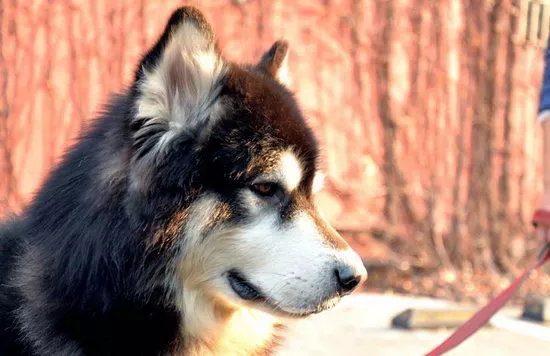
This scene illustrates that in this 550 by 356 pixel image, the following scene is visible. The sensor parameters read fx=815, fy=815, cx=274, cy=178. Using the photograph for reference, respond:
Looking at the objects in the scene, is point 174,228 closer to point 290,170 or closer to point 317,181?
point 290,170

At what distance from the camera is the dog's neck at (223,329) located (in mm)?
2918

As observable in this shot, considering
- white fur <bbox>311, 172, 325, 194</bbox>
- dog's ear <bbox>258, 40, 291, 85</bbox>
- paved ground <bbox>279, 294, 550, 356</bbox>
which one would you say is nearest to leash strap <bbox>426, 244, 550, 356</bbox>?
white fur <bbox>311, 172, 325, 194</bbox>

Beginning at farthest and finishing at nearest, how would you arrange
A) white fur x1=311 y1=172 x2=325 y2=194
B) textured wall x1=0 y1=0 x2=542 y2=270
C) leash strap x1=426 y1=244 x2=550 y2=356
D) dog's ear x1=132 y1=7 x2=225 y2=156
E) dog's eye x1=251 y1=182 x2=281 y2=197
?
textured wall x1=0 y1=0 x2=542 y2=270, leash strap x1=426 y1=244 x2=550 y2=356, white fur x1=311 y1=172 x2=325 y2=194, dog's eye x1=251 y1=182 x2=281 y2=197, dog's ear x1=132 y1=7 x2=225 y2=156

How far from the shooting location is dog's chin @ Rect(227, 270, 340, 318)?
2896mm

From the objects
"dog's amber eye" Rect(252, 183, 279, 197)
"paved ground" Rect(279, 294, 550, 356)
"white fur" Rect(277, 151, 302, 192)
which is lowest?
"paved ground" Rect(279, 294, 550, 356)

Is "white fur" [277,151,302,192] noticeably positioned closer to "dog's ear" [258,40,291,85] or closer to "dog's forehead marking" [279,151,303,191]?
"dog's forehead marking" [279,151,303,191]

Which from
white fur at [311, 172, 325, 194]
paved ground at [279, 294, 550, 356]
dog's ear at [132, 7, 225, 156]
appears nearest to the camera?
dog's ear at [132, 7, 225, 156]

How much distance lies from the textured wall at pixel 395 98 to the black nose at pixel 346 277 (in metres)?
4.72

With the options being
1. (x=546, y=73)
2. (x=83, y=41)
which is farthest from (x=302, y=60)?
(x=546, y=73)

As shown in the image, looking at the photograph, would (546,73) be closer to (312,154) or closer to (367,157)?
(312,154)

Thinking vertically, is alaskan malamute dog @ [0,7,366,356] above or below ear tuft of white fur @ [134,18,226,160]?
below

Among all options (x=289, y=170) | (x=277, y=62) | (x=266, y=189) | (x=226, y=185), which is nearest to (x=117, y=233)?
(x=226, y=185)

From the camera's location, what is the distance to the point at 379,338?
5.38m

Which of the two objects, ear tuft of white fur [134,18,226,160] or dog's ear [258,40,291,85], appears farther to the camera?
dog's ear [258,40,291,85]
